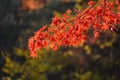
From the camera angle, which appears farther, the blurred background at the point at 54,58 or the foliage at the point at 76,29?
the blurred background at the point at 54,58

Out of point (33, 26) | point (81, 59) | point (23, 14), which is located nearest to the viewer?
point (81, 59)

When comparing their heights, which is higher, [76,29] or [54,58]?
[54,58]

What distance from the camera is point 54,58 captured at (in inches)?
490

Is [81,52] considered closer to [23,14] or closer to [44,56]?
[44,56]

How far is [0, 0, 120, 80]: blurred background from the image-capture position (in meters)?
11.7

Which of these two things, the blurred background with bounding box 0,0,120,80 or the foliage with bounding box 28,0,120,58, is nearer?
the foliage with bounding box 28,0,120,58

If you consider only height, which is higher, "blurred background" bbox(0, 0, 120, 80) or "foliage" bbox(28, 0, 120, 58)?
"blurred background" bbox(0, 0, 120, 80)

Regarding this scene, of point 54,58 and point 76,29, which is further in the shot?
point 54,58

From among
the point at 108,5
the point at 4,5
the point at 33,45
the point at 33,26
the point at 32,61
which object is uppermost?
the point at 4,5

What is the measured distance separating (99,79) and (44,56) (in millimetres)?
2025

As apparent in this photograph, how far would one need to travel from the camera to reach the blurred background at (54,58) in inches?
460

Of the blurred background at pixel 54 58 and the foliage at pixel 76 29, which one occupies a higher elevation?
the blurred background at pixel 54 58

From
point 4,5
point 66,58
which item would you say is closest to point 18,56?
point 66,58

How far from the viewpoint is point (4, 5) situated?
45.8 feet
